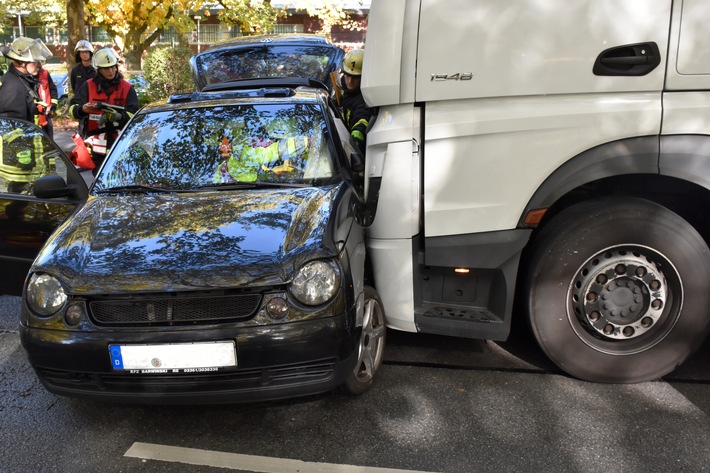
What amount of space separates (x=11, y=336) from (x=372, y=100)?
3064 millimetres

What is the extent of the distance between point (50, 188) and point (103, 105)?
268 centimetres

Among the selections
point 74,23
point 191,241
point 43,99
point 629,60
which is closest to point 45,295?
point 191,241

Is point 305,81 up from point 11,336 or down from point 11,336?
up

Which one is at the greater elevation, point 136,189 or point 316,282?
point 136,189

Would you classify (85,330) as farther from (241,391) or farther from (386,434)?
(386,434)

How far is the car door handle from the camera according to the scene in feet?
9.35

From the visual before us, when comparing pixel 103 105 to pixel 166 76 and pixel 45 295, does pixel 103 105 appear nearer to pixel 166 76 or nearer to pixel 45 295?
pixel 45 295

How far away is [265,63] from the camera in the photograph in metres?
7.99

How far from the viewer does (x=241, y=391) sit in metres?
2.68

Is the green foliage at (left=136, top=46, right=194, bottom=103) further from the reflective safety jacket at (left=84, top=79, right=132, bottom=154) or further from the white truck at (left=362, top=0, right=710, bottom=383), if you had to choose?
the white truck at (left=362, top=0, right=710, bottom=383)

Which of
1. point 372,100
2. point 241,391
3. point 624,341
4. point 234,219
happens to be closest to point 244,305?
point 241,391

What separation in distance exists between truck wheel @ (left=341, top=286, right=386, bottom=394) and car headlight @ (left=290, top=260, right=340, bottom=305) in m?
0.35

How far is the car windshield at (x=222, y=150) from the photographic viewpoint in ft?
12.0

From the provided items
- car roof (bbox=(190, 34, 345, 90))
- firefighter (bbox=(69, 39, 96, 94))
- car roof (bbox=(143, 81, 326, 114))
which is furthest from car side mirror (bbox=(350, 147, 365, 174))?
firefighter (bbox=(69, 39, 96, 94))
